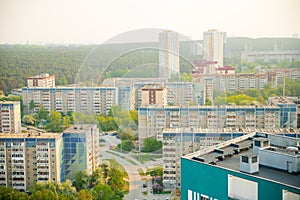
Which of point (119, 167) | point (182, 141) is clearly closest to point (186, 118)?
point (182, 141)

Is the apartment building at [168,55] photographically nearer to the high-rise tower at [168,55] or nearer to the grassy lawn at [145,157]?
the high-rise tower at [168,55]

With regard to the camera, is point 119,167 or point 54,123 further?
point 54,123

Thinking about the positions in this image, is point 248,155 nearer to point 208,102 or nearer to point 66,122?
point 208,102

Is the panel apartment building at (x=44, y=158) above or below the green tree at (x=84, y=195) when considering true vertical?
above

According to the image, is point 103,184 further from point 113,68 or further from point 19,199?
point 113,68

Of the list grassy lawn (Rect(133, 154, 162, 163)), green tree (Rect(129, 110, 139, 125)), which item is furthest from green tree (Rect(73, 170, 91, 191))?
green tree (Rect(129, 110, 139, 125))

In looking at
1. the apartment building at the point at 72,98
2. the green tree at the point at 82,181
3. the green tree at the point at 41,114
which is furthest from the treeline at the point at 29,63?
the green tree at the point at 82,181

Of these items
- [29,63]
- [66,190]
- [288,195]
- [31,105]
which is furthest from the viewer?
[29,63]
